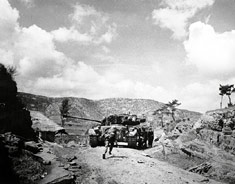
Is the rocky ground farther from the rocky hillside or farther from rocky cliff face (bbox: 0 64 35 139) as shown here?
the rocky hillside

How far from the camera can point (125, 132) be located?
1747 cm

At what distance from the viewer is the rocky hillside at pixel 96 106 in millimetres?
74500

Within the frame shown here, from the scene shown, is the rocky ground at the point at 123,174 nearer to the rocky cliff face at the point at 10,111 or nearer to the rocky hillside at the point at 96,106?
the rocky cliff face at the point at 10,111

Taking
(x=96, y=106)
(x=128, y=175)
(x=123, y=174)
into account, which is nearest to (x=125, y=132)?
(x=123, y=174)

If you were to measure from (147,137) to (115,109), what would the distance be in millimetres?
75663

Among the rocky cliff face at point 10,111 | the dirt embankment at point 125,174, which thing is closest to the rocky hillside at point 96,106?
the rocky cliff face at point 10,111

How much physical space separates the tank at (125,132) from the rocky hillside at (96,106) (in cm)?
4912

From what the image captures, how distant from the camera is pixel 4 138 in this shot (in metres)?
9.18

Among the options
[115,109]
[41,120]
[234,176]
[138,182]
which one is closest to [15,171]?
[138,182]

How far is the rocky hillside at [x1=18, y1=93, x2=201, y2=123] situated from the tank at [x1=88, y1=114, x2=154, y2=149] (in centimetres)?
4912

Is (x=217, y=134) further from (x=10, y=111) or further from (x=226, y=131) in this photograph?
(x=10, y=111)

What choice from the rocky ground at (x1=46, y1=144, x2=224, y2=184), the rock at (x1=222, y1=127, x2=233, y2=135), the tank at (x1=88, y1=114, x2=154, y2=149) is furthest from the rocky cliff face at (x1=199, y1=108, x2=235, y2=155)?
the rocky ground at (x1=46, y1=144, x2=224, y2=184)

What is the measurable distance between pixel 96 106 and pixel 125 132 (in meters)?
80.0

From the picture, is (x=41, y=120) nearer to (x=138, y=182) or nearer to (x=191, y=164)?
(x=191, y=164)
